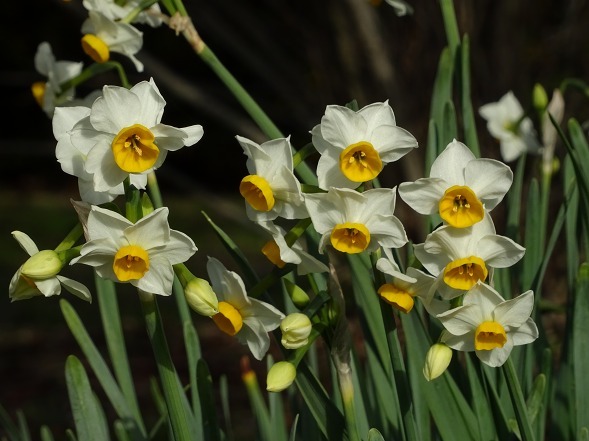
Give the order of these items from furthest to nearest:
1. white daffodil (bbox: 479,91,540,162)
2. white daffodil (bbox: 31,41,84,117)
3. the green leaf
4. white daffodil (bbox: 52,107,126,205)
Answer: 1. white daffodil (bbox: 479,91,540,162)
2. white daffodil (bbox: 31,41,84,117)
3. the green leaf
4. white daffodil (bbox: 52,107,126,205)

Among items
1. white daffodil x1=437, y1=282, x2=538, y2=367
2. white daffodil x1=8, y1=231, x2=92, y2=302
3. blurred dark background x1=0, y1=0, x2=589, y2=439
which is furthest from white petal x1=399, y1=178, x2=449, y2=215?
blurred dark background x1=0, y1=0, x2=589, y2=439

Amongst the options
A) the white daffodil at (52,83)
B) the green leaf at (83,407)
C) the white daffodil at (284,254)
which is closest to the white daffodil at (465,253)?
the white daffodil at (284,254)

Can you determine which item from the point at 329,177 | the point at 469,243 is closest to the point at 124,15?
the point at 329,177

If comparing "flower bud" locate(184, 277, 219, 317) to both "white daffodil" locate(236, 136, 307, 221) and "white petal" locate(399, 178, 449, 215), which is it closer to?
"white daffodil" locate(236, 136, 307, 221)

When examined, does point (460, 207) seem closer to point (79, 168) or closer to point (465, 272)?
point (465, 272)

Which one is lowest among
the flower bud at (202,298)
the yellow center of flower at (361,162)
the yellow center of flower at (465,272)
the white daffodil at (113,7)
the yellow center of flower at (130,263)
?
the flower bud at (202,298)

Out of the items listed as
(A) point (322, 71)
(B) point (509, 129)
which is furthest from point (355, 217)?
(A) point (322, 71)

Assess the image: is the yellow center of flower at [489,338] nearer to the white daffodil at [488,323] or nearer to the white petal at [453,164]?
the white daffodil at [488,323]
